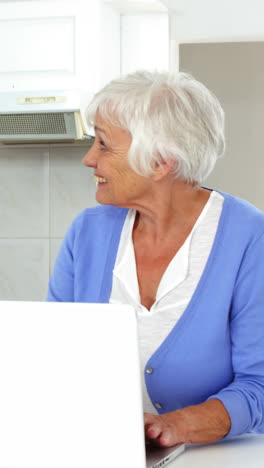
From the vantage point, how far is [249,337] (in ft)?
4.97

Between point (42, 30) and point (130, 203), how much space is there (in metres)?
1.57

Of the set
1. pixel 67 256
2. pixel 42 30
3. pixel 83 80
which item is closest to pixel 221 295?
pixel 67 256

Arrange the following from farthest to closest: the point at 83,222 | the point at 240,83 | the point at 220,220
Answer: the point at 240,83, the point at 83,222, the point at 220,220

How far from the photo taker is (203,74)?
4430 millimetres

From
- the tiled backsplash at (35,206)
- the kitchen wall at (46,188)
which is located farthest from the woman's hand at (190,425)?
the tiled backsplash at (35,206)

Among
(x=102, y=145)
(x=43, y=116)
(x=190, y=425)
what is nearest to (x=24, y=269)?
(x=43, y=116)

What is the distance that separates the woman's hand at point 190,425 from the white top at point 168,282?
0.21 meters

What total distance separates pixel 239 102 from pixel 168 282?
2.95 m

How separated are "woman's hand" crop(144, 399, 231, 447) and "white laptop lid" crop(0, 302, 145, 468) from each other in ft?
0.85

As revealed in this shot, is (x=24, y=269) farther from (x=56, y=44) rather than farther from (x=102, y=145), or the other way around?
(x=102, y=145)

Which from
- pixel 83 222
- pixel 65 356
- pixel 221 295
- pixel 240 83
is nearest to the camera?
pixel 65 356

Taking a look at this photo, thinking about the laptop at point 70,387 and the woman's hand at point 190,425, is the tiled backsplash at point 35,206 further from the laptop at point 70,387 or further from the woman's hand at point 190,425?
the laptop at point 70,387

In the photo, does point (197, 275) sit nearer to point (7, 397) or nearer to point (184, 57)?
point (7, 397)

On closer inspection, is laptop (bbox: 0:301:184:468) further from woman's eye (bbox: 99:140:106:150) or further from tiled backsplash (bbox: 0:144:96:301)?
tiled backsplash (bbox: 0:144:96:301)
